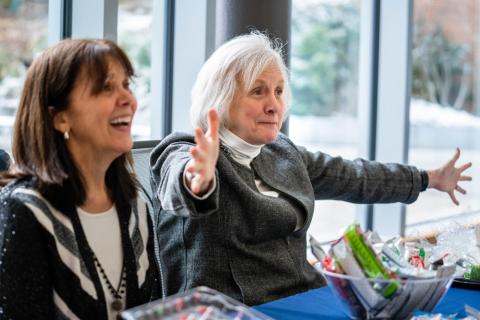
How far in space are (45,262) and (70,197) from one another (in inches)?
5.6

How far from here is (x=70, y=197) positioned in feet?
5.03

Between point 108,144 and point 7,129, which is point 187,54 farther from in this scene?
point 108,144

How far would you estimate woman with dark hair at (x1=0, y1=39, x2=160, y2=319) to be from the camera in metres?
1.46

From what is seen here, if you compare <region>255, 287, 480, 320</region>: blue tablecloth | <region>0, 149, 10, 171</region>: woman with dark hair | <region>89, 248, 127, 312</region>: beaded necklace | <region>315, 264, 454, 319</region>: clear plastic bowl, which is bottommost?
<region>255, 287, 480, 320</region>: blue tablecloth

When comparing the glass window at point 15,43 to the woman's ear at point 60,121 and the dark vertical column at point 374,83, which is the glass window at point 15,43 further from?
the dark vertical column at point 374,83

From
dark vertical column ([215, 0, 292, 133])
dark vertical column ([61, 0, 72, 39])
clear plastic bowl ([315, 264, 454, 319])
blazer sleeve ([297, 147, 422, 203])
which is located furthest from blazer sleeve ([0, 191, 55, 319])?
dark vertical column ([215, 0, 292, 133])

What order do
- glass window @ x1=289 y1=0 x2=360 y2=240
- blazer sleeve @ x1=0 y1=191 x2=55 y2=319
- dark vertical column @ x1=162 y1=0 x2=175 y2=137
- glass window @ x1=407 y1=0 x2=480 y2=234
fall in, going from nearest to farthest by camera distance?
1. blazer sleeve @ x1=0 y1=191 x2=55 y2=319
2. dark vertical column @ x1=162 y1=0 x2=175 y2=137
3. glass window @ x1=289 y1=0 x2=360 y2=240
4. glass window @ x1=407 y1=0 x2=480 y2=234

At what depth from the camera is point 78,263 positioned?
1514mm

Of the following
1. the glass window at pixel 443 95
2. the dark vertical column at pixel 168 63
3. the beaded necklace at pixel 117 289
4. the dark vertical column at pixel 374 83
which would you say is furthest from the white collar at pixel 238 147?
the glass window at pixel 443 95

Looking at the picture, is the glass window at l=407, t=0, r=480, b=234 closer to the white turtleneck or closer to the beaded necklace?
the white turtleneck

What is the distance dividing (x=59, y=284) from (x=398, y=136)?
3.02 metres

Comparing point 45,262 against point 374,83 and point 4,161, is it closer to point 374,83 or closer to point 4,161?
point 4,161

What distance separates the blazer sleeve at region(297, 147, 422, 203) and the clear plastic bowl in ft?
3.10

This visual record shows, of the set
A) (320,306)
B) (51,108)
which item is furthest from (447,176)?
(51,108)
